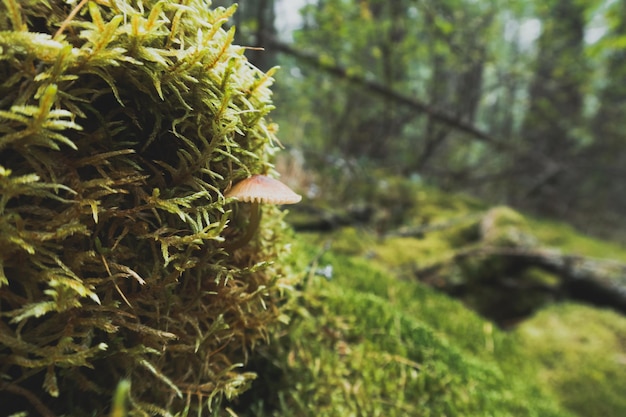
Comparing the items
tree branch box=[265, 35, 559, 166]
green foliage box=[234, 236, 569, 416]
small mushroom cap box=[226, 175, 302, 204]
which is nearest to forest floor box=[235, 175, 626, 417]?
green foliage box=[234, 236, 569, 416]

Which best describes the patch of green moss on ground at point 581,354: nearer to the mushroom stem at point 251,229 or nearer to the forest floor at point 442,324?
the forest floor at point 442,324

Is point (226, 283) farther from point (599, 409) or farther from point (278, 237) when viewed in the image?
point (599, 409)

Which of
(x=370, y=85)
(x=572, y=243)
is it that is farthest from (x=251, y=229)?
(x=572, y=243)

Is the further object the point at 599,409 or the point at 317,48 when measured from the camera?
the point at 317,48

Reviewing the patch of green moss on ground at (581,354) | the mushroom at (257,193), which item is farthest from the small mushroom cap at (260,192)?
the patch of green moss on ground at (581,354)

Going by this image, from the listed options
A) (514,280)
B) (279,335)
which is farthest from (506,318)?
(279,335)

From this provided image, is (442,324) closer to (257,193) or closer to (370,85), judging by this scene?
(257,193)
